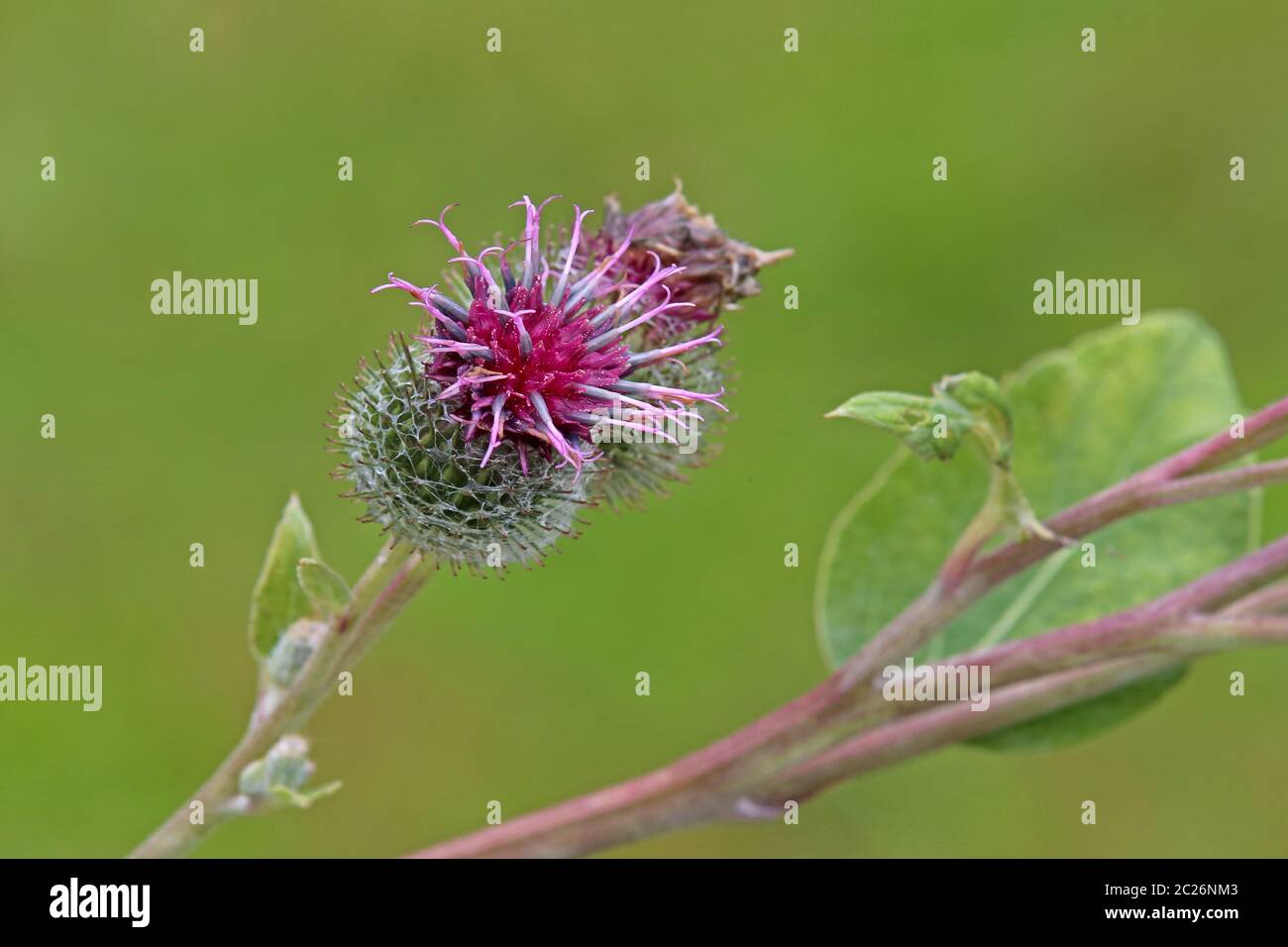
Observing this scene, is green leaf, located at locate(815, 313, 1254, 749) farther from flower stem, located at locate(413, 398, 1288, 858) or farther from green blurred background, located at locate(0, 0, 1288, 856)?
green blurred background, located at locate(0, 0, 1288, 856)

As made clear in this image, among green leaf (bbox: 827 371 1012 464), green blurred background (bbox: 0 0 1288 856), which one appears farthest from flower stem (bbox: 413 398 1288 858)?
green blurred background (bbox: 0 0 1288 856)

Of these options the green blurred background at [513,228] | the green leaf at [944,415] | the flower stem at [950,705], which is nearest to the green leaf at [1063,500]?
the flower stem at [950,705]

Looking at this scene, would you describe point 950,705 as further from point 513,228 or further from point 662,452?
point 513,228

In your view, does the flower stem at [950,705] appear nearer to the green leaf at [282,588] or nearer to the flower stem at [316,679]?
the flower stem at [316,679]

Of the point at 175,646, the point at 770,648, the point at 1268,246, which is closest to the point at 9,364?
the point at 175,646

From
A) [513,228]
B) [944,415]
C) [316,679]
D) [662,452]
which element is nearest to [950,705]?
[944,415]
